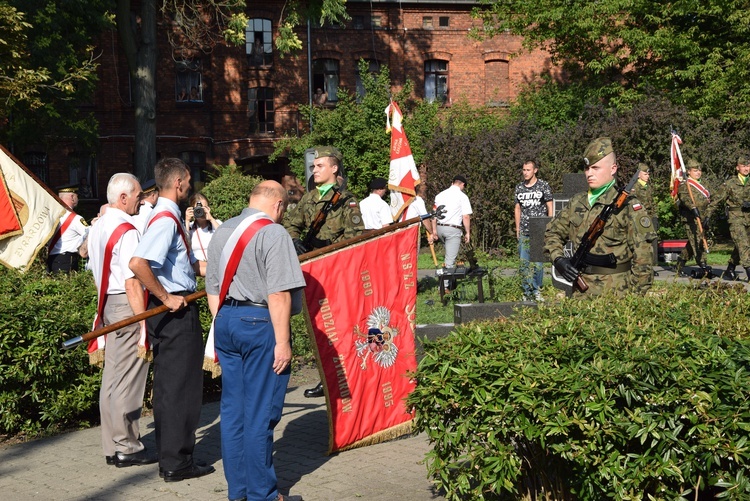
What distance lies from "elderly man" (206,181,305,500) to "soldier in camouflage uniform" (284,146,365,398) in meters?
2.68

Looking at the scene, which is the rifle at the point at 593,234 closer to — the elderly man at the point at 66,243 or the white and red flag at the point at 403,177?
the elderly man at the point at 66,243

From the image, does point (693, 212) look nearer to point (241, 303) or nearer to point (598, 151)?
point (598, 151)

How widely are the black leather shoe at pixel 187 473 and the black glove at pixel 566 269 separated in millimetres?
3119

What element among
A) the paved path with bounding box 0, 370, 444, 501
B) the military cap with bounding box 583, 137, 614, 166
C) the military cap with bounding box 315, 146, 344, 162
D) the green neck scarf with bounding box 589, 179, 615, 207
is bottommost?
the paved path with bounding box 0, 370, 444, 501

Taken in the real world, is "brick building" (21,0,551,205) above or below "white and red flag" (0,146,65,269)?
above

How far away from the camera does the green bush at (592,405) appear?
13.2 feet

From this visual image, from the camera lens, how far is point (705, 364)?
13.6 ft

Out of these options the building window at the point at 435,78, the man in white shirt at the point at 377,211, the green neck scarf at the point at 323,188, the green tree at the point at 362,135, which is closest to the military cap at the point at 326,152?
the green neck scarf at the point at 323,188

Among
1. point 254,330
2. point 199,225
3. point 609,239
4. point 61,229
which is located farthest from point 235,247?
point 61,229

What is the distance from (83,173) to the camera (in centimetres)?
3834

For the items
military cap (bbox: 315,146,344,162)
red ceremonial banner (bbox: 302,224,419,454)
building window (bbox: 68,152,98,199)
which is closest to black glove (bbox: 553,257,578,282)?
red ceremonial banner (bbox: 302,224,419,454)

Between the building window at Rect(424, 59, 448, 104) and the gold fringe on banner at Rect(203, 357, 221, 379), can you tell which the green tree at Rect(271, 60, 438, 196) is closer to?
the building window at Rect(424, 59, 448, 104)

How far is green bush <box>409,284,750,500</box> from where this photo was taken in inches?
158

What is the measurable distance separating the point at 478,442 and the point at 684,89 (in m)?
27.7
